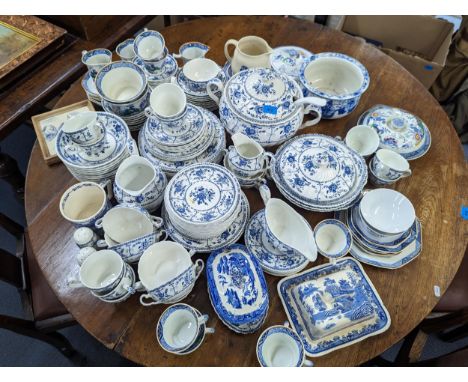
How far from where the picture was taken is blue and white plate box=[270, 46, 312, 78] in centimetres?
137

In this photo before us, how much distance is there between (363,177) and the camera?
1.11 meters

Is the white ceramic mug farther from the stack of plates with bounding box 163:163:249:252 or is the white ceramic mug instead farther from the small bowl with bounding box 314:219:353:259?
the small bowl with bounding box 314:219:353:259

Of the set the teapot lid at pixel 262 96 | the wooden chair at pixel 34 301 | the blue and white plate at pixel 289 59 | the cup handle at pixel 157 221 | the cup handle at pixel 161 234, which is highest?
the teapot lid at pixel 262 96

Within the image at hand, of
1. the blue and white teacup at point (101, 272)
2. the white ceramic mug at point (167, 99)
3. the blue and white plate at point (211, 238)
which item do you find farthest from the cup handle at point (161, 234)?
the white ceramic mug at point (167, 99)

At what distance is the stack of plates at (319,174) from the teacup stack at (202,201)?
Answer: 191mm

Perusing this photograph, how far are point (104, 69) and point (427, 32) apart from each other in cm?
177

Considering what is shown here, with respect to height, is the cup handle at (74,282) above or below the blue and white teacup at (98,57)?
below

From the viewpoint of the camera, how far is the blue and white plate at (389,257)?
3.50 feet

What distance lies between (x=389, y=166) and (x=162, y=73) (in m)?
0.83

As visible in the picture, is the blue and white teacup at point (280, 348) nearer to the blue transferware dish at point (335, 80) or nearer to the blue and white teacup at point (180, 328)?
the blue and white teacup at point (180, 328)

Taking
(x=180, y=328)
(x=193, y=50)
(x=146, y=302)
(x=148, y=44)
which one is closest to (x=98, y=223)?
(x=146, y=302)

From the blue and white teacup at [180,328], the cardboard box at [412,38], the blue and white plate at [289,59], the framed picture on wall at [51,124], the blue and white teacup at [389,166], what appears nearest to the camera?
the blue and white teacup at [180,328]

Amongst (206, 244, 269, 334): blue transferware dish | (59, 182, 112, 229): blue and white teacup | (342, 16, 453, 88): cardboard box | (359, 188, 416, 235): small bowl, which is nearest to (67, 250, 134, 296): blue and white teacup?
(59, 182, 112, 229): blue and white teacup

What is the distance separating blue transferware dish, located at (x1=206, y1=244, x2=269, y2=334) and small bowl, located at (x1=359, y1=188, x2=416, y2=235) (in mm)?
384
